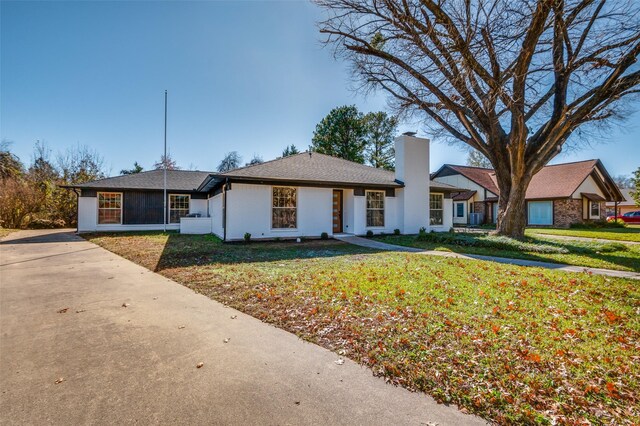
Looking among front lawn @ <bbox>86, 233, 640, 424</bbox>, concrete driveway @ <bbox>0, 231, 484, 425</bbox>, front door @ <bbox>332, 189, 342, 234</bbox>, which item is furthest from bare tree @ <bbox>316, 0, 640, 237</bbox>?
concrete driveway @ <bbox>0, 231, 484, 425</bbox>

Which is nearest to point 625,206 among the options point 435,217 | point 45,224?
point 435,217

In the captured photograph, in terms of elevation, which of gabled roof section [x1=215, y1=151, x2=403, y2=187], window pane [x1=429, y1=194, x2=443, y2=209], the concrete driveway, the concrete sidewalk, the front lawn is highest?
gabled roof section [x1=215, y1=151, x2=403, y2=187]

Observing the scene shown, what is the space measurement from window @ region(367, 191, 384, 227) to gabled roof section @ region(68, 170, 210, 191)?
11.7m

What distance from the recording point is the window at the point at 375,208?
16.0 metres

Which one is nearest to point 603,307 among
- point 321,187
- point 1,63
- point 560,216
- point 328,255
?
point 328,255

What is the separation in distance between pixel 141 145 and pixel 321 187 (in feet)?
58.5

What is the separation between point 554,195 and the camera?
2355cm

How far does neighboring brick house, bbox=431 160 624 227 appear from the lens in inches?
926

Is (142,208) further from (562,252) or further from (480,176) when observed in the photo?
(480,176)

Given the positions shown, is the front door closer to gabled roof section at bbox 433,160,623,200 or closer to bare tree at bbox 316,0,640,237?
bare tree at bbox 316,0,640,237

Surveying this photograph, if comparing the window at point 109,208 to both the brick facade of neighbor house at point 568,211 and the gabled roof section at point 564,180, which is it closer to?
the gabled roof section at point 564,180

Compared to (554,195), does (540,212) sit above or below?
below

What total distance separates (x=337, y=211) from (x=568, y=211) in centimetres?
1995

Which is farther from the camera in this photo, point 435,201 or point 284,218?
point 435,201
